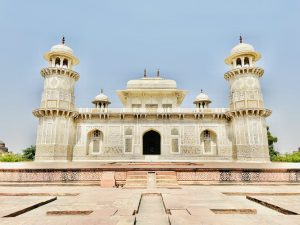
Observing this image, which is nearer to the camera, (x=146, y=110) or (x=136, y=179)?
(x=136, y=179)

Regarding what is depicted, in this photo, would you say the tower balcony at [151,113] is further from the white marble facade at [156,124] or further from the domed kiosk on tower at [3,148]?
the domed kiosk on tower at [3,148]

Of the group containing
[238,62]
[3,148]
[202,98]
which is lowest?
[3,148]

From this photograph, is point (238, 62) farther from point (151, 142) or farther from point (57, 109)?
point (57, 109)

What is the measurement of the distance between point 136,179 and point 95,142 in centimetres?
1559

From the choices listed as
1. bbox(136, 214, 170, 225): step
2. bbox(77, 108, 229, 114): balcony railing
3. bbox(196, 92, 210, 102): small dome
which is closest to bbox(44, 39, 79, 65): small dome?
bbox(77, 108, 229, 114): balcony railing

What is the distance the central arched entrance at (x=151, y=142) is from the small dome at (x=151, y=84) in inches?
215

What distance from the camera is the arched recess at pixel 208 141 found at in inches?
906

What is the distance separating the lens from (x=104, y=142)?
22344mm

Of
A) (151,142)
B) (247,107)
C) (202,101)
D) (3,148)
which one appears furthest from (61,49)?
(3,148)

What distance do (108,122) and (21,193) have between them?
16.4 metres

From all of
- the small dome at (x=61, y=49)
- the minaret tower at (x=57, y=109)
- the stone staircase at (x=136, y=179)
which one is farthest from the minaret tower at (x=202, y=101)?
the stone staircase at (x=136, y=179)

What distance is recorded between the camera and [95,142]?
23062mm

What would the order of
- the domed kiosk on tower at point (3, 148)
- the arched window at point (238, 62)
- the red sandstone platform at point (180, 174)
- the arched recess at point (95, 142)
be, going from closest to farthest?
the red sandstone platform at point (180, 174), the arched window at point (238, 62), the arched recess at point (95, 142), the domed kiosk on tower at point (3, 148)

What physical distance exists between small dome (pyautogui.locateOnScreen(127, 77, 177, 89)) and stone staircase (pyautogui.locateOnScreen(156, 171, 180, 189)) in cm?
1770
